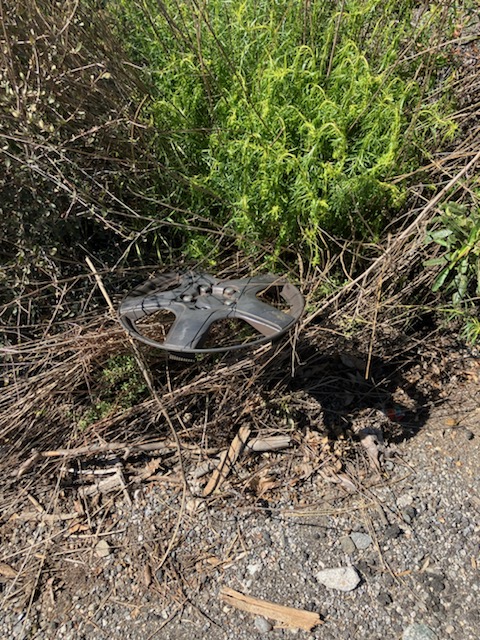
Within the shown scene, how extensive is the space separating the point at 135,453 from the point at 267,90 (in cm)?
190

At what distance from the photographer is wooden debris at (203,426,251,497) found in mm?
2516

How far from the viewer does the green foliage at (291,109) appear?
245cm

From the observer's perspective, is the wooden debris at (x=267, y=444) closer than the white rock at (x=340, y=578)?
No

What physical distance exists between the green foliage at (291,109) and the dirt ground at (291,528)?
34.8 inches

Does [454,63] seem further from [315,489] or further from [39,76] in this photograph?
[315,489]

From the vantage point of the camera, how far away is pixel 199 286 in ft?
8.10

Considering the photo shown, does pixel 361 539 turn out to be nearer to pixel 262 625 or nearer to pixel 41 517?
pixel 262 625

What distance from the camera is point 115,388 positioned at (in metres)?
2.75

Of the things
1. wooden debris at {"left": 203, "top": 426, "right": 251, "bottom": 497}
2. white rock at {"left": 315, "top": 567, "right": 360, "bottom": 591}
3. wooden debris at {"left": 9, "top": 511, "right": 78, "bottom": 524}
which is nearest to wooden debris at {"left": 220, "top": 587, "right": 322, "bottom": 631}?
white rock at {"left": 315, "top": 567, "right": 360, "bottom": 591}

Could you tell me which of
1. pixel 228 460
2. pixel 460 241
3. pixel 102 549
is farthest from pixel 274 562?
pixel 460 241

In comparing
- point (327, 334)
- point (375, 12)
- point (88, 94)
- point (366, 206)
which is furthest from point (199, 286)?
point (375, 12)

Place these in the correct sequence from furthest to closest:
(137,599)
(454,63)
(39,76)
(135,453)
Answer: (454,63), (135,453), (39,76), (137,599)

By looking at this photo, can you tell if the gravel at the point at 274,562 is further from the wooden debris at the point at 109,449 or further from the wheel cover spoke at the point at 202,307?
the wheel cover spoke at the point at 202,307

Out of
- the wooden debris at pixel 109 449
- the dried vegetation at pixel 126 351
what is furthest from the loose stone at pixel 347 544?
the wooden debris at pixel 109 449
